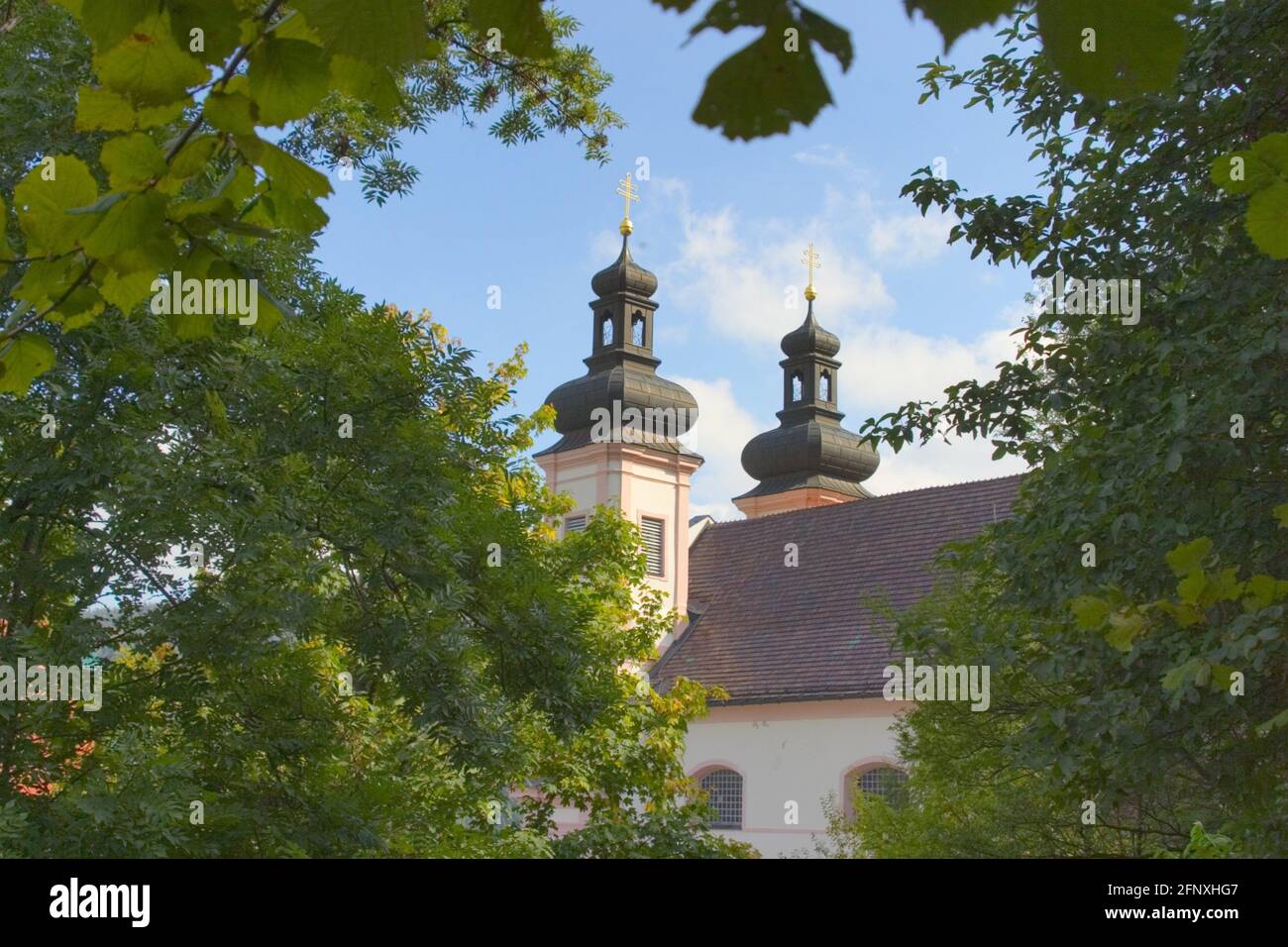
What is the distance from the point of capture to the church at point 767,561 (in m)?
31.9

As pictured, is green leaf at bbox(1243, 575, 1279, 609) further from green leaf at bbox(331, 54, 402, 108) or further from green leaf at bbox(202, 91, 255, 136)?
green leaf at bbox(202, 91, 255, 136)

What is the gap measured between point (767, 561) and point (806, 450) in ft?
24.7

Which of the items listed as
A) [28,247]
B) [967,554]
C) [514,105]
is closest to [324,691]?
[967,554]

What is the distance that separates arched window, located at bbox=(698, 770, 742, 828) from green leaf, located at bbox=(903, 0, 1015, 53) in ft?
107

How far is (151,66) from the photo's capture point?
1603 mm

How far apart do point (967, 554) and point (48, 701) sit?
5.59m

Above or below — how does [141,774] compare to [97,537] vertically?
below

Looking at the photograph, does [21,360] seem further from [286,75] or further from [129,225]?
[286,75]


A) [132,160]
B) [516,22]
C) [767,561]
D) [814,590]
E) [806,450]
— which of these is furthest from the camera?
[806,450]

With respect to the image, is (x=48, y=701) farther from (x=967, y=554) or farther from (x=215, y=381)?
(x=967, y=554)

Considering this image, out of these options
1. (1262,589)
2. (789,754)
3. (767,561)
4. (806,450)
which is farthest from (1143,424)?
(806,450)

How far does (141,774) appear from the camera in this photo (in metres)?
7.37

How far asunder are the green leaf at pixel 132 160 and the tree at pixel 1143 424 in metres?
6.21

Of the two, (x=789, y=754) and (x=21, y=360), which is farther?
(x=789, y=754)
